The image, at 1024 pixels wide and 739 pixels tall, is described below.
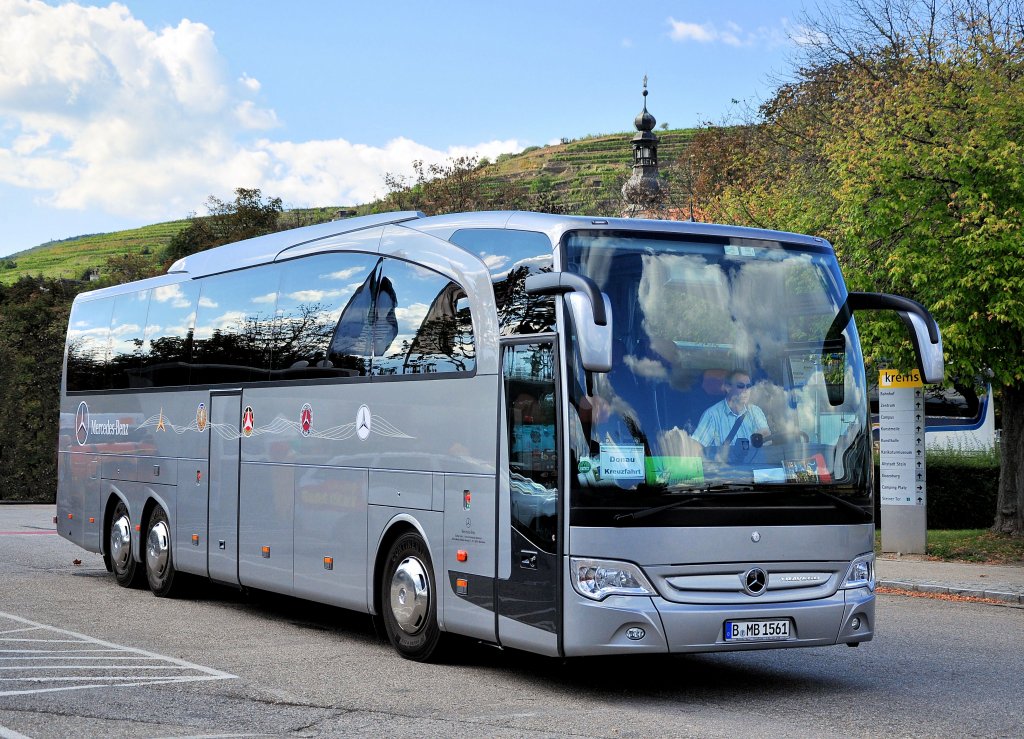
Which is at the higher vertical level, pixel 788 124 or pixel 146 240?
pixel 146 240

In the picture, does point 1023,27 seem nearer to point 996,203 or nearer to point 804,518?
point 996,203

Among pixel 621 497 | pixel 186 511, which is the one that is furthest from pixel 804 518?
pixel 186 511

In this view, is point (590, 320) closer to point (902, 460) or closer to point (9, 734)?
point (9, 734)

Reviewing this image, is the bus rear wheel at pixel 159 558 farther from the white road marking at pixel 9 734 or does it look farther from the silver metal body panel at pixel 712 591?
the silver metal body panel at pixel 712 591

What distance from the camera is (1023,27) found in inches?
965

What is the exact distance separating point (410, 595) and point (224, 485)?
4254 mm

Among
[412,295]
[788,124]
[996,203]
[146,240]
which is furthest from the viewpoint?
[146,240]

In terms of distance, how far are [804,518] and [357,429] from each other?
409cm

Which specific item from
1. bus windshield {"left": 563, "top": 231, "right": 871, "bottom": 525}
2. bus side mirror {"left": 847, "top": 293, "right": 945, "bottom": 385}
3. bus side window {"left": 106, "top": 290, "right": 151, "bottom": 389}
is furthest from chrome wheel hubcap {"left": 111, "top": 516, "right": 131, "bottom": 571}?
bus side mirror {"left": 847, "top": 293, "right": 945, "bottom": 385}

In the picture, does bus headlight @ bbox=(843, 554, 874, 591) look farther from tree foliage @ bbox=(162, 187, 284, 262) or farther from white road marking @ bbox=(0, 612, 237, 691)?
tree foliage @ bbox=(162, 187, 284, 262)

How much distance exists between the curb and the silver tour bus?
23.9 feet

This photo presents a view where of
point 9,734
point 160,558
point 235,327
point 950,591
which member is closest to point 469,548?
point 9,734

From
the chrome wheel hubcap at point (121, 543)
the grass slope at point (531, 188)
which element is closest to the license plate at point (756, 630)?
the chrome wheel hubcap at point (121, 543)

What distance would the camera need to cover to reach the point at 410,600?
1091cm
